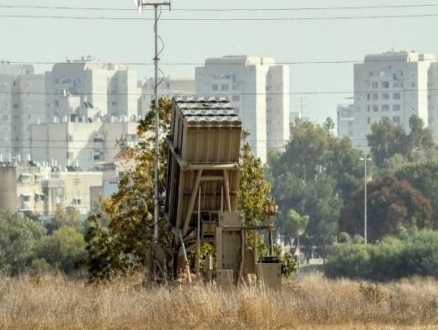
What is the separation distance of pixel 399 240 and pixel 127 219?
176ft

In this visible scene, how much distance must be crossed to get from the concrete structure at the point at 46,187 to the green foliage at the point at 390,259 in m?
61.1

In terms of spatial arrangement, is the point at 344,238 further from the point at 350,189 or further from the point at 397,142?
the point at 397,142

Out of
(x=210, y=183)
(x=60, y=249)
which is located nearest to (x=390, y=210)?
(x=60, y=249)

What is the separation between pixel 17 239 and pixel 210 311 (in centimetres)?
5992

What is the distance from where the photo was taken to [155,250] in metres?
35.1

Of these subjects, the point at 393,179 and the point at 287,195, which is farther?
the point at 287,195

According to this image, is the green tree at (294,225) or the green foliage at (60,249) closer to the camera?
the green foliage at (60,249)

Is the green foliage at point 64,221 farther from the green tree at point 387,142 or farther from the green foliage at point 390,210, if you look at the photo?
the green tree at point 387,142

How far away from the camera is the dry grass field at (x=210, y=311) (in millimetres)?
25719

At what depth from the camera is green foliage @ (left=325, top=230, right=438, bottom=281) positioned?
81.6 meters

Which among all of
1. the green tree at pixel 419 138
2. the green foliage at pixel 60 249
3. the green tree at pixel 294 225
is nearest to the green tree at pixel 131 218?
the green foliage at pixel 60 249

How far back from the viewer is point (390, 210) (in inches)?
4126

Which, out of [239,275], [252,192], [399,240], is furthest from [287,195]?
[239,275]

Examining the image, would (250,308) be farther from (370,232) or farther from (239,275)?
(370,232)
